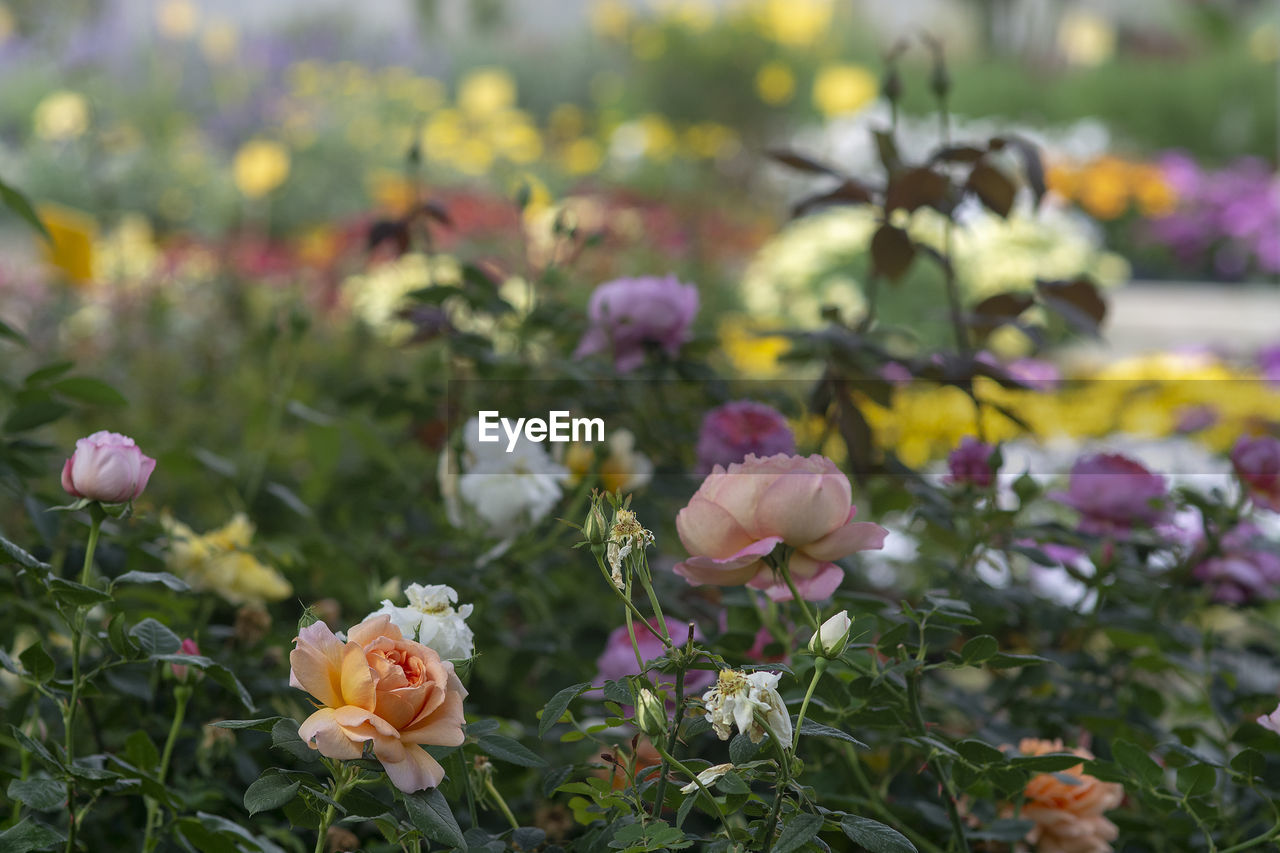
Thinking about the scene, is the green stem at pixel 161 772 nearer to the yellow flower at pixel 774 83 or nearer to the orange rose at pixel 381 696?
the orange rose at pixel 381 696

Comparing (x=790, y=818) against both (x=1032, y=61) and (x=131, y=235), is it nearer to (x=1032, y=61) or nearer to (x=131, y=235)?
(x=131, y=235)

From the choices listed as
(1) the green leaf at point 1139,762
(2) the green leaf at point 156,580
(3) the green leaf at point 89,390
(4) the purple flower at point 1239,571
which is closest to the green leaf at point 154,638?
(2) the green leaf at point 156,580

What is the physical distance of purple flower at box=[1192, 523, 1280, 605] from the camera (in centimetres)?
105

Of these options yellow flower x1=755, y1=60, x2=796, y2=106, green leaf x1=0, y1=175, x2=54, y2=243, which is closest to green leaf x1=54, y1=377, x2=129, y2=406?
green leaf x1=0, y1=175, x2=54, y2=243

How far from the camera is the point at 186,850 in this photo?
747mm

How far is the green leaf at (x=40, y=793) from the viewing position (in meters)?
0.62

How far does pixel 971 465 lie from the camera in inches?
39.3

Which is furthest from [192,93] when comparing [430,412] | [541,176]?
[430,412]

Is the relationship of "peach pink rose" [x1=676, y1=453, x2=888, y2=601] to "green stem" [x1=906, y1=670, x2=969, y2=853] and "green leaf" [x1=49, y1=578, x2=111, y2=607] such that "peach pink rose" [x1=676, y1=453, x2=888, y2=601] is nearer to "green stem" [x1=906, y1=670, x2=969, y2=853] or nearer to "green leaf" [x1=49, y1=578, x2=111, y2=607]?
"green stem" [x1=906, y1=670, x2=969, y2=853]

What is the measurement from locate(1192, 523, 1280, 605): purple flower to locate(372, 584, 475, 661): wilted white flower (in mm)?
748

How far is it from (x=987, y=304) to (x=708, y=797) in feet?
2.50

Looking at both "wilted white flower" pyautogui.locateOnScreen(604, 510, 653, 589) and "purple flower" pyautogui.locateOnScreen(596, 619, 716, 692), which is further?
"purple flower" pyautogui.locateOnScreen(596, 619, 716, 692)

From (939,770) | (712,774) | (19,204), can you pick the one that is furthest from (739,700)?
(19,204)

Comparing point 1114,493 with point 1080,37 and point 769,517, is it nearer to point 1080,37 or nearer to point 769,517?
point 769,517
